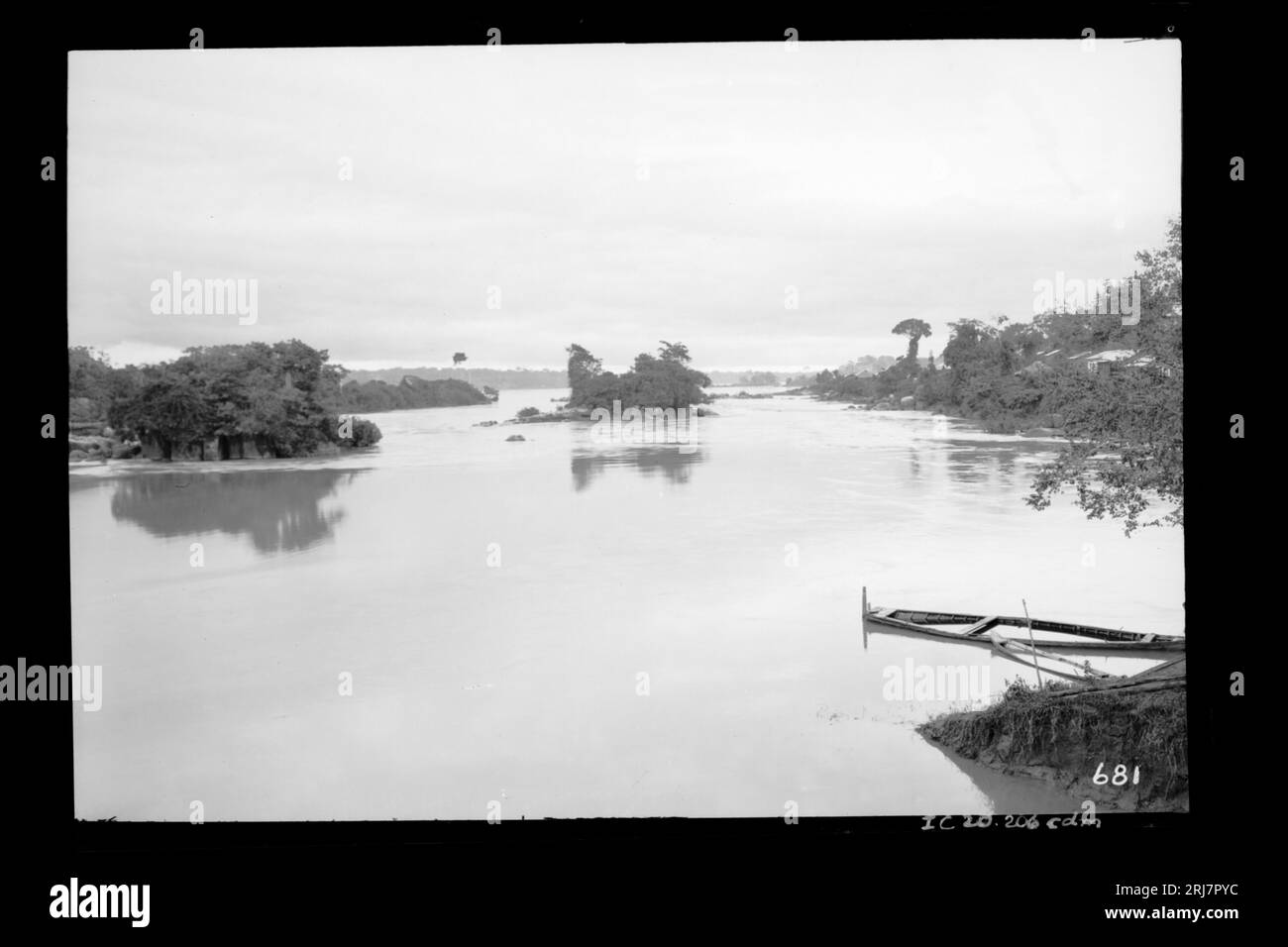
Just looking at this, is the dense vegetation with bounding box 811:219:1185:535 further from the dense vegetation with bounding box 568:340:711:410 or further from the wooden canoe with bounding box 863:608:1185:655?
the dense vegetation with bounding box 568:340:711:410

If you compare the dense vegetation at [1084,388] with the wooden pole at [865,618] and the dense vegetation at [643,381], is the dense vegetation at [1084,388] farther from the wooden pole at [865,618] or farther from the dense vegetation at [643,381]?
the wooden pole at [865,618]

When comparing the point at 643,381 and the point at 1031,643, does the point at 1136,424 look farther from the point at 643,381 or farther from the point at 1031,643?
the point at 643,381

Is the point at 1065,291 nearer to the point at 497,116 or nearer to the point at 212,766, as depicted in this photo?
the point at 497,116

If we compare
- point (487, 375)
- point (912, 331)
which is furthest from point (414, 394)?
point (912, 331)

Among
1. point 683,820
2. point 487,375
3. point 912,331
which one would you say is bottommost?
point 683,820

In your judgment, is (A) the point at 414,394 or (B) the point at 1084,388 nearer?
(B) the point at 1084,388
